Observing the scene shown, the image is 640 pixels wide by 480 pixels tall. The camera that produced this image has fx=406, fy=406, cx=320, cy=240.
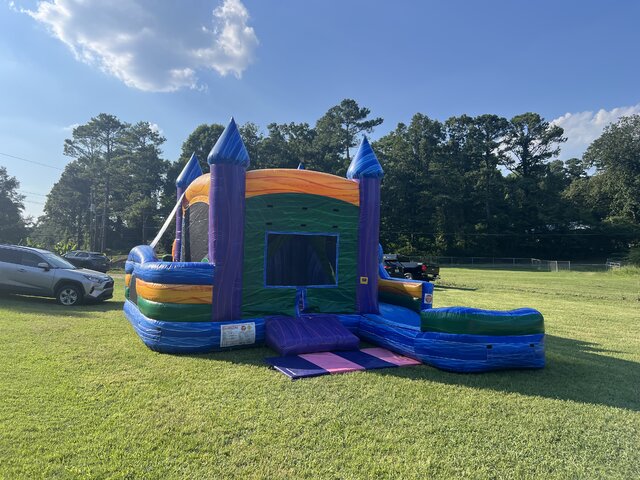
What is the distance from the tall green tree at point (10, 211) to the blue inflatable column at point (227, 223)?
183ft

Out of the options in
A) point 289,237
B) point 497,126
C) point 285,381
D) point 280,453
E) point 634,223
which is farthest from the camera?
point 497,126

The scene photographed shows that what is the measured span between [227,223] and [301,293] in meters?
1.80

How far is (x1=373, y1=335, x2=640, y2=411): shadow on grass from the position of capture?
15.5ft

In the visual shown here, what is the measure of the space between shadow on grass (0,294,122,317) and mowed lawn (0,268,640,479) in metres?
2.85

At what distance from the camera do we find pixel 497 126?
59.5 meters

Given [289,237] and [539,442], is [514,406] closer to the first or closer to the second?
[539,442]

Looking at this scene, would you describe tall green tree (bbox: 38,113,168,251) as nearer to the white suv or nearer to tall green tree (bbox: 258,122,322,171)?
tall green tree (bbox: 258,122,322,171)

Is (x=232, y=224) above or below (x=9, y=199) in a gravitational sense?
below

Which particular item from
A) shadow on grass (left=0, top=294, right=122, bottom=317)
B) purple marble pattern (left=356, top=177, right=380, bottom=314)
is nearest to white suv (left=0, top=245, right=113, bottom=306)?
shadow on grass (left=0, top=294, right=122, bottom=317)

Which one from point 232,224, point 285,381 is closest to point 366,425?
point 285,381

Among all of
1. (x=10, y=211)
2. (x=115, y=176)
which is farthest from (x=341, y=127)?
(x=10, y=211)

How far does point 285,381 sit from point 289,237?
3.06 metres

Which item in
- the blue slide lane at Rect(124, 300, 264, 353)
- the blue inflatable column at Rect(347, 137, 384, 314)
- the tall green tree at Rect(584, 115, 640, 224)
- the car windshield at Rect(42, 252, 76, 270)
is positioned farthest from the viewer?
the tall green tree at Rect(584, 115, 640, 224)

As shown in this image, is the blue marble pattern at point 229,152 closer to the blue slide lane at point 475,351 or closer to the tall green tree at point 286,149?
the blue slide lane at point 475,351
